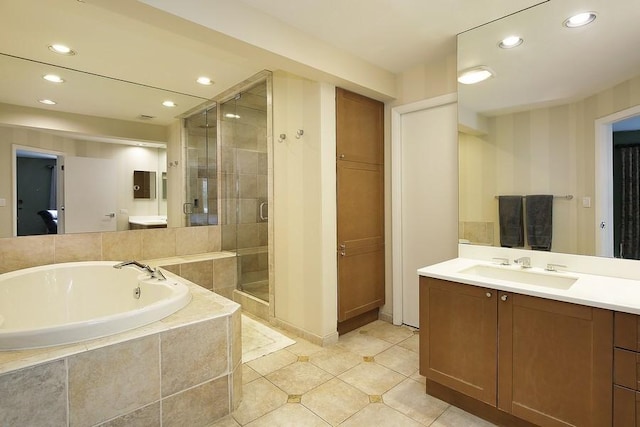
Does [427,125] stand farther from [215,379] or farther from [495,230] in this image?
[215,379]

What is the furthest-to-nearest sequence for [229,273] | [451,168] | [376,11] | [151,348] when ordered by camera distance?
[229,273] < [451,168] < [376,11] < [151,348]

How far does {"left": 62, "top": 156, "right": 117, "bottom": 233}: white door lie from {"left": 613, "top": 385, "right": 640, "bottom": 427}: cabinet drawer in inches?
152

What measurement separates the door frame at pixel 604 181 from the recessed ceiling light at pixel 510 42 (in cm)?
71

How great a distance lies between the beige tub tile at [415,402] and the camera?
1891 millimetres

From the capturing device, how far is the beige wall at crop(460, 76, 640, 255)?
1.95 meters

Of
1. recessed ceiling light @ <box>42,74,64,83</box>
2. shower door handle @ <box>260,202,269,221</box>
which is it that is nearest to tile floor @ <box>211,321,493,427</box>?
shower door handle @ <box>260,202,269,221</box>

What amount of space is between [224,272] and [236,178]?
3.71ft

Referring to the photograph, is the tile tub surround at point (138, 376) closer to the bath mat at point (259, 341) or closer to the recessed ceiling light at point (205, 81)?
the bath mat at point (259, 341)

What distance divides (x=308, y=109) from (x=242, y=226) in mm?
1722

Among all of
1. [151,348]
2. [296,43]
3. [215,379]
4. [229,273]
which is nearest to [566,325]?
[215,379]

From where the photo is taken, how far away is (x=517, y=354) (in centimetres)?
165

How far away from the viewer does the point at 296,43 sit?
2305mm

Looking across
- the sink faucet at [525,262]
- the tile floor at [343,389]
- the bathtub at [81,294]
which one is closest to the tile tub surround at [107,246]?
the bathtub at [81,294]

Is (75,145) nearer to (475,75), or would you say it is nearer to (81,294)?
(81,294)
